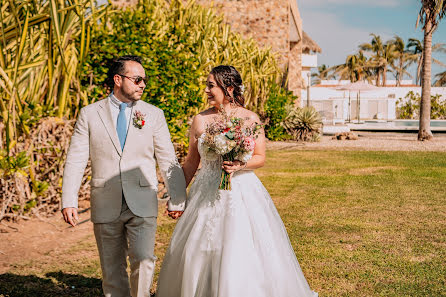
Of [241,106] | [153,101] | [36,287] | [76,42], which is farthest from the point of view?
[153,101]

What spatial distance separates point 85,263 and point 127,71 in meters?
2.53

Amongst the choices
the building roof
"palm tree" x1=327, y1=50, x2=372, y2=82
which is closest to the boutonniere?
the building roof

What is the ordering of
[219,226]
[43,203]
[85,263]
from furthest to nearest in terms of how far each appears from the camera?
1. [43,203]
2. [85,263]
3. [219,226]

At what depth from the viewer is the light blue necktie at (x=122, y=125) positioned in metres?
3.60

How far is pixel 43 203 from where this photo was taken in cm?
683

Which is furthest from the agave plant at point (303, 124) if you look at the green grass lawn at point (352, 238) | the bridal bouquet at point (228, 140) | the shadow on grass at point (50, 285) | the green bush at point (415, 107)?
the green bush at point (415, 107)

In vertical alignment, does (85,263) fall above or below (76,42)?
below

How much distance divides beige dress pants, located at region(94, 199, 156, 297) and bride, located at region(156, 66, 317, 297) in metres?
A: 0.21

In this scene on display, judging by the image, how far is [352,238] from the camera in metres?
6.15

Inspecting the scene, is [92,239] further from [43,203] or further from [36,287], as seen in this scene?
[36,287]

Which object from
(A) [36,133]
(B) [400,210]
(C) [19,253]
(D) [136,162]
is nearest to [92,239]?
(C) [19,253]

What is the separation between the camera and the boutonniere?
3.56 meters

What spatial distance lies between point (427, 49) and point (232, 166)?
18157 millimetres

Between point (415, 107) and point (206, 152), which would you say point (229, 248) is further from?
point (415, 107)
